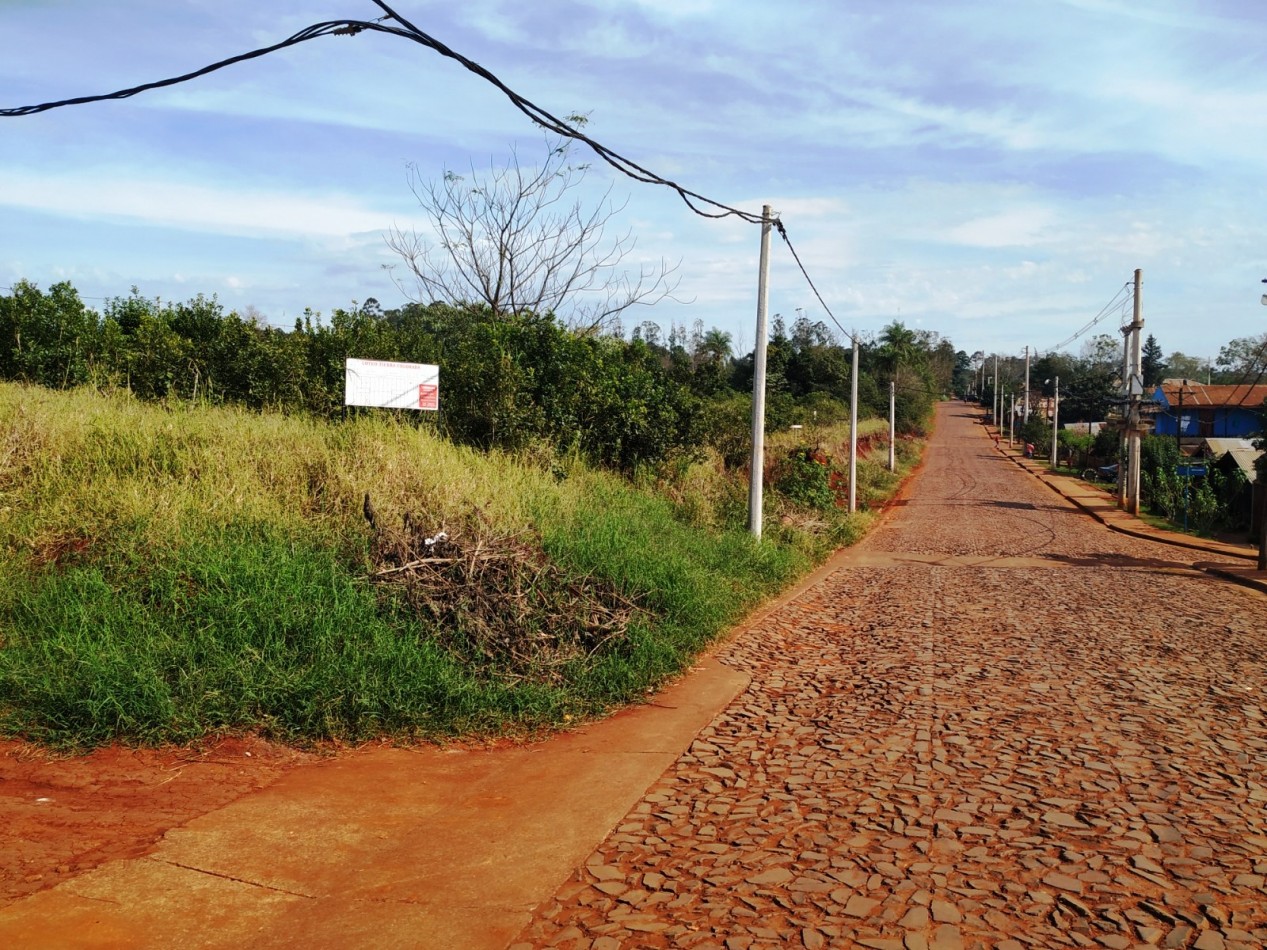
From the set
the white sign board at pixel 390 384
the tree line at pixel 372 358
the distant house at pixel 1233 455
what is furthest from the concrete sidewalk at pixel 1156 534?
the white sign board at pixel 390 384

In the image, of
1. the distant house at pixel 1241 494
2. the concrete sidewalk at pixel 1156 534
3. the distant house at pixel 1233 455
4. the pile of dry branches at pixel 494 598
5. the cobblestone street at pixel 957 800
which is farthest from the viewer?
the distant house at pixel 1233 455

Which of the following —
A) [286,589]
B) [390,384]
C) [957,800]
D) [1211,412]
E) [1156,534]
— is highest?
[1211,412]

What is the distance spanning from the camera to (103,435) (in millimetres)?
9273

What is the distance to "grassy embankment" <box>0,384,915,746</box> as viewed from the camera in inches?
240

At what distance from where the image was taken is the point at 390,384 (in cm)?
1177

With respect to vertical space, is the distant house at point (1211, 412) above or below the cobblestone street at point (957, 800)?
above

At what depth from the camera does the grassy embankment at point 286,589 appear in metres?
6.10

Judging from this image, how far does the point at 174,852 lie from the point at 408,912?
123cm

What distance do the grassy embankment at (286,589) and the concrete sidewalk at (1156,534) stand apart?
10012mm

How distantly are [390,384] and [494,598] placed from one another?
16.2 feet

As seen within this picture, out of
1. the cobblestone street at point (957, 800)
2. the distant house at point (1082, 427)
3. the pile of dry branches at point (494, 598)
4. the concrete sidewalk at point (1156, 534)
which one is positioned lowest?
the concrete sidewalk at point (1156, 534)

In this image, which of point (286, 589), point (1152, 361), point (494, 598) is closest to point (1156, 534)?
point (494, 598)

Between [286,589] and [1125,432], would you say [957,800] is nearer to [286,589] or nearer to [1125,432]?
[286,589]

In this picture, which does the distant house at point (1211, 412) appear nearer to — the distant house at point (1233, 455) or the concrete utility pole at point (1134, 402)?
the distant house at point (1233, 455)
